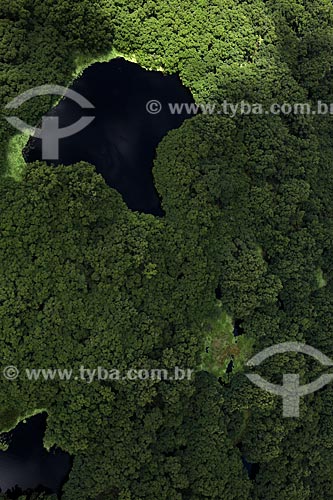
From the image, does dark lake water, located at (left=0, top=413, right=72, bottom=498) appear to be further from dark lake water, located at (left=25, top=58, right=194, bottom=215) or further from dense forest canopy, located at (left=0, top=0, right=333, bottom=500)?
dark lake water, located at (left=25, top=58, right=194, bottom=215)

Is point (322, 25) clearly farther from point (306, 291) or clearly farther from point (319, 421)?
point (319, 421)

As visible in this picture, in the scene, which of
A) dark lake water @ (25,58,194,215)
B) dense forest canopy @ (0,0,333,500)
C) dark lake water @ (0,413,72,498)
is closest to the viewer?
dense forest canopy @ (0,0,333,500)

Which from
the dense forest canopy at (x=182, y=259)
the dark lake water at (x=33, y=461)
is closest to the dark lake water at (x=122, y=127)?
the dense forest canopy at (x=182, y=259)

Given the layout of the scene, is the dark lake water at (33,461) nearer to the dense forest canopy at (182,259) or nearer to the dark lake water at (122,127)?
the dense forest canopy at (182,259)

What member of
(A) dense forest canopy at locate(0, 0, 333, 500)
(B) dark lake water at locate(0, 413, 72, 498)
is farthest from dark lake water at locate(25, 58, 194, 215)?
(B) dark lake water at locate(0, 413, 72, 498)

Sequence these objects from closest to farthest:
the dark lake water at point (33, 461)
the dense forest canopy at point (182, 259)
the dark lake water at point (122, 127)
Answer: the dense forest canopy at point (182, 259), the dark lake water at point (33, 461), the dark lake water at point (122, 127)

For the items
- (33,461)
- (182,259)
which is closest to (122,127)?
(182,259)

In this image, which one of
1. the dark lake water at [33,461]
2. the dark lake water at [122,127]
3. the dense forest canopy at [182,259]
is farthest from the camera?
the dark lake water at [122,127]
